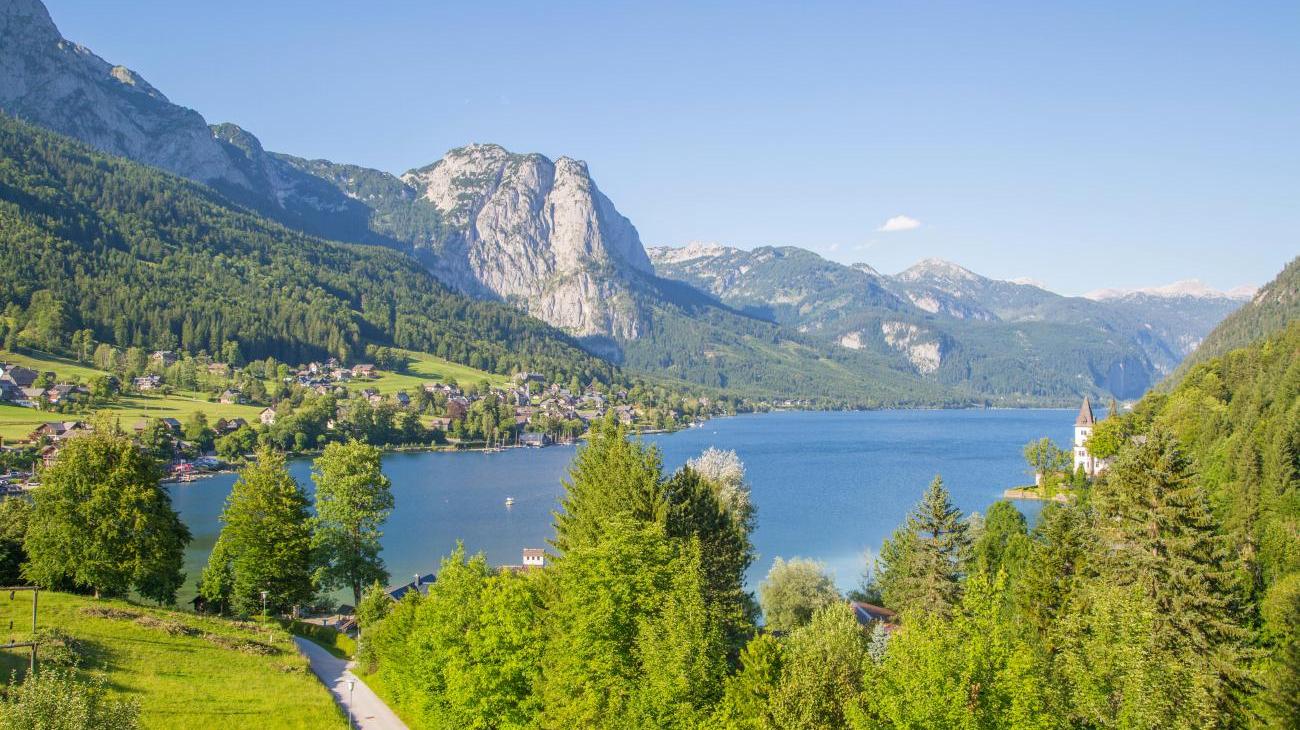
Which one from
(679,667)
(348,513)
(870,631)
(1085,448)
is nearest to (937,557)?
(870,631)

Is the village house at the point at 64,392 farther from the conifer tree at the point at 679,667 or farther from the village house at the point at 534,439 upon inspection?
the conifer tree at the point at 679,667

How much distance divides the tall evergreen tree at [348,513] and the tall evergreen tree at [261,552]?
1.67 meters

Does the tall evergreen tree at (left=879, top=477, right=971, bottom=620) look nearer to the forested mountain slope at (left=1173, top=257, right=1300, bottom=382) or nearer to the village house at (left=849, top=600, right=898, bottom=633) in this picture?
the village house at (left=849, top=600, right=898, bottom=633)

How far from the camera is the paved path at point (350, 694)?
28.5m

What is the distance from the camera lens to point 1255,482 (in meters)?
45.8

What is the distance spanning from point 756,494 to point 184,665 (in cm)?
7541

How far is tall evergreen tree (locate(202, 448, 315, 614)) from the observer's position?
38750 mm

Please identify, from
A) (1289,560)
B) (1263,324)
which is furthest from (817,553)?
(1263,324)

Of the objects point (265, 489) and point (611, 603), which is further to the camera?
point (265, 489)

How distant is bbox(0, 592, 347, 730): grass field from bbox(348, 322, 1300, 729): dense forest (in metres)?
3.17

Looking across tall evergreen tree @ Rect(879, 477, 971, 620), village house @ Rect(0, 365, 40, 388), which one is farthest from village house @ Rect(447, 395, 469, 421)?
tall evergreen tree @ Rect(879, 477, 971, 620)

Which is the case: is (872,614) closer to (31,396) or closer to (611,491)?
(611,491)

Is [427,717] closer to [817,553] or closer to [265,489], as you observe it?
[265,489]

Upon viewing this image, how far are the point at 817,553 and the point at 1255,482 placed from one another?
29.7 meters
